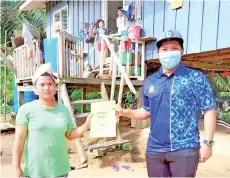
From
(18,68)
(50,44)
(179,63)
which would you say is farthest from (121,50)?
(179,63)

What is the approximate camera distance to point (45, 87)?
7.45 ft

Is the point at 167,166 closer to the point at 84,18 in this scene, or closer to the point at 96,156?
the point at 96,156

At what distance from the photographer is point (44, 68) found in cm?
231

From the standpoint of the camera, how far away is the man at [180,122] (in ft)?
6.93

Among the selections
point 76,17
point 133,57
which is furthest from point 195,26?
point 76,17

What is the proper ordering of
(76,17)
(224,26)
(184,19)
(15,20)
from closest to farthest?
1. (224,26)
2. (184,19)
3. (76,17)
4. (15,20)

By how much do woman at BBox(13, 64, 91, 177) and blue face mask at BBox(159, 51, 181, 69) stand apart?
0.89 metres

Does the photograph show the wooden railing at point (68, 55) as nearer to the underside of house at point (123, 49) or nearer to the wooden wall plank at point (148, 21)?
the underside of house at point (123, 49)

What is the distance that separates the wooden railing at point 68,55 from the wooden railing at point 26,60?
0.90m

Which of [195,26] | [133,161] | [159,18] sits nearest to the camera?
[133,161]

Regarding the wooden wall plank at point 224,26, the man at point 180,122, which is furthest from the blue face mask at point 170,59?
the wooden wall plank at point 224,26

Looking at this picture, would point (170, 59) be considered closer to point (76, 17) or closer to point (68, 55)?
point (68, 55)

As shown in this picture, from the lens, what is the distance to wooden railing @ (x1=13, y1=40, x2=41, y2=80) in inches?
276

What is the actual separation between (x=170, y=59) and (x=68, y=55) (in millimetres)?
4140
